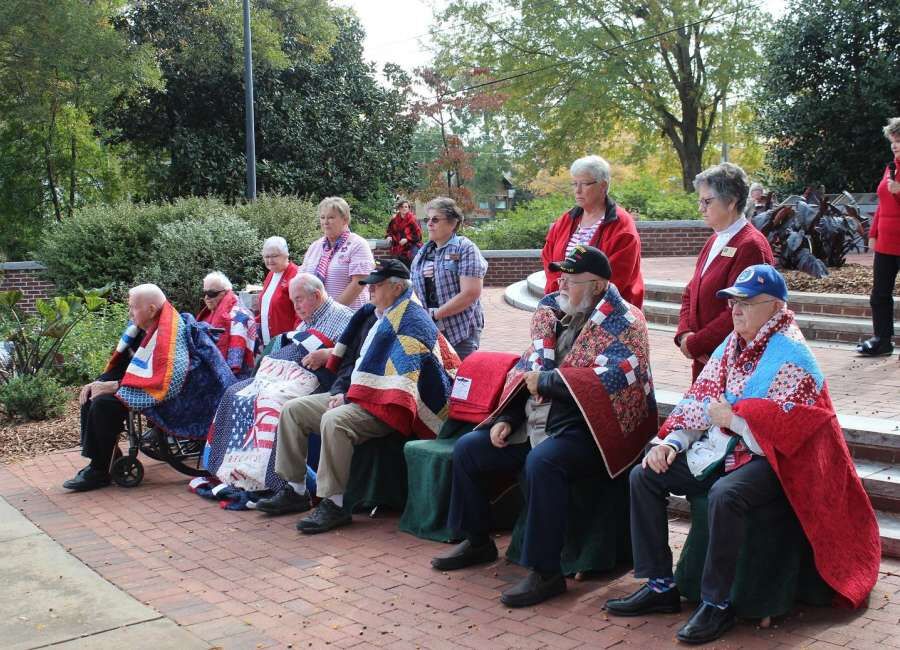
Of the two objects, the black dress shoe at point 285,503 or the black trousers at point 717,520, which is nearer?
the black trousers at point 717,520

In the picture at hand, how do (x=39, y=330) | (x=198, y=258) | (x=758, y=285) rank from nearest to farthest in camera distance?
(x=758, y=285) → (x=39, y=330) → (x=198, y=258)

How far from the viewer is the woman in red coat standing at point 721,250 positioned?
4.94 m

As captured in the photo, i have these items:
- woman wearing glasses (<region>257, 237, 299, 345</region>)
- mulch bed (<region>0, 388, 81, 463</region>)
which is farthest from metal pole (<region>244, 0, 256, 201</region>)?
woman wearing glasses (<region>257, 237, 299, 345</region>)

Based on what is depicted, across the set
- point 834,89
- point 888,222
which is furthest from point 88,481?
point 834,89

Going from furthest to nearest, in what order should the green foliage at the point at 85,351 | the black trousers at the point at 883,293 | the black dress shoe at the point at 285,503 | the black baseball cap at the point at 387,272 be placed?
the green foliage at the point at 85,351
the black trousers at the point at 883,293
the black dress shoe at the point at 285,503
the black baseball cap at the point at 387,272

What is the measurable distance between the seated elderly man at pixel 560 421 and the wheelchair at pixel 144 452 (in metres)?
2.79

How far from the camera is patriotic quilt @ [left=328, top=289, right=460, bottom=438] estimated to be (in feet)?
19.7

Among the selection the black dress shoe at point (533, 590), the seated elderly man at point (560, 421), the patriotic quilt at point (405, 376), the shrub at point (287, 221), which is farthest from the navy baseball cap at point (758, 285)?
the shrub at point (287, 221)

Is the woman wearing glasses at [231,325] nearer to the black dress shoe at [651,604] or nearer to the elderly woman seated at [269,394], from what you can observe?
the elderly woman seated at [269,394]

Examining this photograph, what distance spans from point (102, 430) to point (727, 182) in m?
4.71

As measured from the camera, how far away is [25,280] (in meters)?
18.0

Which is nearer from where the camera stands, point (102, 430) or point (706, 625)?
point (706, 625)

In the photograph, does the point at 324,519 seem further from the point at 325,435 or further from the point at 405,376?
the point at 405,376

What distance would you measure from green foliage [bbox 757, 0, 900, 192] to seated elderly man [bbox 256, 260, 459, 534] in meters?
14.6
